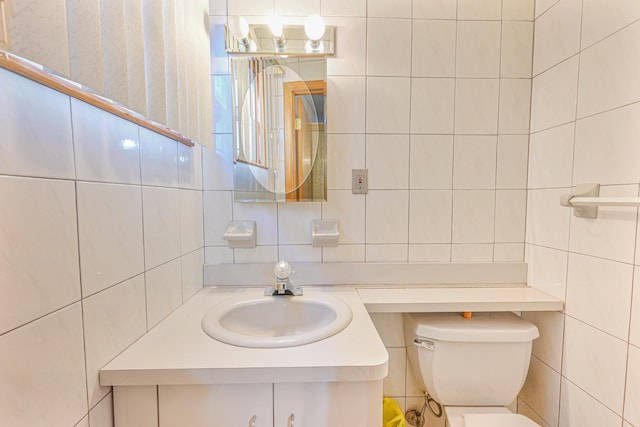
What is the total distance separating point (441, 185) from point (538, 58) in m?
0.66

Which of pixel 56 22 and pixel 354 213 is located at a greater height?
→ pixel 56 22

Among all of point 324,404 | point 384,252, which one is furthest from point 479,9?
point 324,404

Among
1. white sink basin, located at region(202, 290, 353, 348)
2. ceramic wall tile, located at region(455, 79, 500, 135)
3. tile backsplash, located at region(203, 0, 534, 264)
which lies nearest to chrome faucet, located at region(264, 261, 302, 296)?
white sink basin, located at region(202, 290, 353, 348)

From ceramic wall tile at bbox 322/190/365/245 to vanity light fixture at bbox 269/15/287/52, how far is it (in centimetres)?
65

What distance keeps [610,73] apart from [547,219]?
53 cm

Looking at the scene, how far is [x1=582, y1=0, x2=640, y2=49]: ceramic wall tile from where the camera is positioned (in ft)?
2.73

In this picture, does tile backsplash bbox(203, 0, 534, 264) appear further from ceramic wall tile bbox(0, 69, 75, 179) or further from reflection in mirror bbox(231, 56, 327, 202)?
ceramic wall tile bbox(0, 69, 75, 179)

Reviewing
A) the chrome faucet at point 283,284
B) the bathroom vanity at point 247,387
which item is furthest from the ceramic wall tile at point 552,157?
the chrome faucet at point 283,284

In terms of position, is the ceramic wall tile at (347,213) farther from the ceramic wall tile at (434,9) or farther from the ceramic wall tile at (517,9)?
the ceramic wall tile at (517,9)

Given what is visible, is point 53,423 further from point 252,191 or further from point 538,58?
point 538,58

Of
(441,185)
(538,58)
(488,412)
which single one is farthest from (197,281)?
(538,58)

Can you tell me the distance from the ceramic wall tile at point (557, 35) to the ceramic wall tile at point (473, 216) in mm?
561

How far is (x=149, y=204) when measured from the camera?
85 centimetres

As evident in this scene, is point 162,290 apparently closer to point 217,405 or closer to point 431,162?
point 217,405
